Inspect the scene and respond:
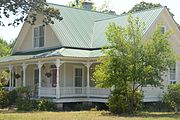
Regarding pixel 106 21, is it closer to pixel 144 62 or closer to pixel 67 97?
pixel 67 97

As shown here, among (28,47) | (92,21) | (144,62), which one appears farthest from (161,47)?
(28,47)

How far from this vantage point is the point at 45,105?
2633cm

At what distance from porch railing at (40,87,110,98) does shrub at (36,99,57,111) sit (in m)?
1.28

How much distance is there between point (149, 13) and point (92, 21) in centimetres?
715

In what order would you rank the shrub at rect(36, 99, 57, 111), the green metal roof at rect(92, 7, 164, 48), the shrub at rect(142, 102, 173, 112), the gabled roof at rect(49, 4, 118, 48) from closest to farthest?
1. the shrub at rect(142, 102, 173, 112)
2. the shrub at rect(36, 99, 57, 111)
3. the green metal roof at rect(92, 7, 164, 48)
4. the gabled roof at rect(49, 4, 118, 48)

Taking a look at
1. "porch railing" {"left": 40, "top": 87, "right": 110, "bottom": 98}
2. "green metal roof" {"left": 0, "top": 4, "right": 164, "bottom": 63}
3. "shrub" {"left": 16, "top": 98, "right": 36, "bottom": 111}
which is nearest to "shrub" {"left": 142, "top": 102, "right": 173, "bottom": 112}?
"porch railing" {"left": 40, "top": 87, "right": 110, "bottom": 98}

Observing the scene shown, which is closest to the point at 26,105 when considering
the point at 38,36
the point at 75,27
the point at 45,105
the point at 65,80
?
the point at 45,105

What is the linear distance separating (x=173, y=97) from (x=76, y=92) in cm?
744

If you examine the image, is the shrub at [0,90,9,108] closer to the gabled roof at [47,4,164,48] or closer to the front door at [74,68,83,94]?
the front door at [74,68,83,94]

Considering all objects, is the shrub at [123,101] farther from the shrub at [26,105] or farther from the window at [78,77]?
the window at [78,77]

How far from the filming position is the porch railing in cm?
2764

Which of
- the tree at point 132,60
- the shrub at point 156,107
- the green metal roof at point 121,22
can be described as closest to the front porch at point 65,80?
the green metal roof at point 121,22

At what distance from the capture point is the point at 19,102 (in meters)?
27.8

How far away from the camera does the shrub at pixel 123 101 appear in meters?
22.8
